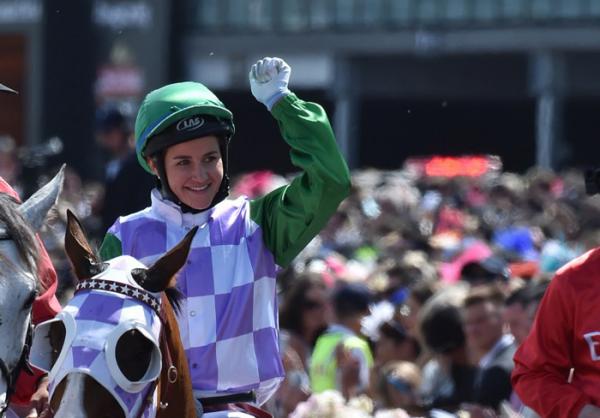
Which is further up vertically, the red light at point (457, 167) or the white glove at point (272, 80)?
the white glove at point (272, 80)

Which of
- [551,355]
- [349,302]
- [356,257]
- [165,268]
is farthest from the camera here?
[356,257]

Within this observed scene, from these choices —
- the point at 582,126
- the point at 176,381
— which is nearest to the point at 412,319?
the point at 176,381

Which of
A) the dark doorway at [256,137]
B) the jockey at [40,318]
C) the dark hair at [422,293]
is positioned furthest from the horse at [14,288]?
the dark doorway at [256,137]

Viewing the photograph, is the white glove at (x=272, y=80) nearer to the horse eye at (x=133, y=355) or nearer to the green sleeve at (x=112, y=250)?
the green sleeve at (x=112, y=250)

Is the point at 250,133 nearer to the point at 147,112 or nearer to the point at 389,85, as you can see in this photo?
the point at 389,85

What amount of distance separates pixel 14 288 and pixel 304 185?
1.01 metres

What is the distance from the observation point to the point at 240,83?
1302 inches

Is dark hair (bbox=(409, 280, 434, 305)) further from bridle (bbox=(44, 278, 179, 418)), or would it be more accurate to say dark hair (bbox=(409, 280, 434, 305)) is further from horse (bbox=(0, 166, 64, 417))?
bridle (bbox=(44, 278, 179, 418))

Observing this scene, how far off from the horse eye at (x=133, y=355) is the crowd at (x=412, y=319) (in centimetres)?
92

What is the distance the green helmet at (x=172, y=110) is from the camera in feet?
13.8

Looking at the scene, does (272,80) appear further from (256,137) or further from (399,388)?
(256,137)

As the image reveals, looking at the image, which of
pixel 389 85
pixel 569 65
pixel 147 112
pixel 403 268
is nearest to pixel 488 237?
pixel 403 268

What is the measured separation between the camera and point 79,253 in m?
3.62

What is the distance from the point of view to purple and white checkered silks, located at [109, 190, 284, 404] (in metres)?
4.12
